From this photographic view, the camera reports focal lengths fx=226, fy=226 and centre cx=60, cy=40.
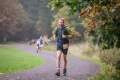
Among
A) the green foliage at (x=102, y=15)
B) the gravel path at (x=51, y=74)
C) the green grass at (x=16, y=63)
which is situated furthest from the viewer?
the green grass at (x=16, y=63)

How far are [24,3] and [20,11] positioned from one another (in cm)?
1674

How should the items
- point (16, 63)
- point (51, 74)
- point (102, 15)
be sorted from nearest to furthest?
point (102, 15), point (51, 74), point (16, 63)

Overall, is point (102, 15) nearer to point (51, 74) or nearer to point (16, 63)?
point (51, 74)

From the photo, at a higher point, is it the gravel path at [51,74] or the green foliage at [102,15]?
Answer: the green foliage at [102,15]

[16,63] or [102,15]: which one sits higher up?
[102,15]

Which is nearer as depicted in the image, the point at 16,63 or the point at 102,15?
the point at 102,15

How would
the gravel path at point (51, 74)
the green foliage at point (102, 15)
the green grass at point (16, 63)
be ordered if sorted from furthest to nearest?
1. the green grass at point (16, 63)
2. the gravel path at point (51, 74)
3. the green foliage at point (102, 15)

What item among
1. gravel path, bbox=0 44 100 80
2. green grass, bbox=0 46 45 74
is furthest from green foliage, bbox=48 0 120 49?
green grass, bbox=0 46 45 74

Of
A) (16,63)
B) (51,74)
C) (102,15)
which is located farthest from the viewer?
(16,63)

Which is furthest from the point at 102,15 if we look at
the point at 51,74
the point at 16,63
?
the point at 16,63

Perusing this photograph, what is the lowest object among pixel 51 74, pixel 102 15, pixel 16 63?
pixel 16 63

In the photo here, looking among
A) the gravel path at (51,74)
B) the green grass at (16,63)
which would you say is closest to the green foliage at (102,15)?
the gravel path at (51,74)

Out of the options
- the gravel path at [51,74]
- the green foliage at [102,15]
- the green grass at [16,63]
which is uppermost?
the green foliage at [102,15]

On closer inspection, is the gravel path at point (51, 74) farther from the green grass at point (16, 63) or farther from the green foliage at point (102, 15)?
the green foliage at point (102, 15)
